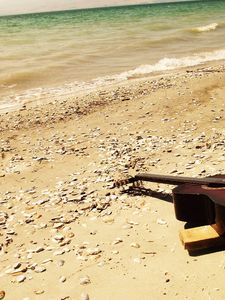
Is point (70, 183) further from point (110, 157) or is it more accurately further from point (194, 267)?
point (194, 267)

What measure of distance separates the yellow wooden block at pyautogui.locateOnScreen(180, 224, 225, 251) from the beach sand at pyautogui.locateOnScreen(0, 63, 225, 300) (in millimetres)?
164

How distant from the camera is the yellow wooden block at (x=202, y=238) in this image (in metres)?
5.52

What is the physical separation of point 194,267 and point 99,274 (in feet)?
4.59

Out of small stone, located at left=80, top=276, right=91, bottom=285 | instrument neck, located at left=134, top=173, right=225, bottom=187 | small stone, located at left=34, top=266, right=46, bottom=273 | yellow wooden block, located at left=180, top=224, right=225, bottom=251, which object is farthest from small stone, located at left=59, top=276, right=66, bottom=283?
instrument neck, located at left=134, top=173, right=225, bottom=187

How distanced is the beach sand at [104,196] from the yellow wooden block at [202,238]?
16 cm

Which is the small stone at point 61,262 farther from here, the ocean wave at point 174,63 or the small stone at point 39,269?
the ocean wave at point 174,63

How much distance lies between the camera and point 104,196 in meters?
8.14

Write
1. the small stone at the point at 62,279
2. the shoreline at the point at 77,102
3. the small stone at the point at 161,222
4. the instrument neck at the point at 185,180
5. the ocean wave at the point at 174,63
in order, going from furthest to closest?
the ocean wave at the point at 174,63
the shoreline at the point at 77,102
the small stone at the point at 161,222
the instrument neck at the point at 185,180
the small stone at the point at 62,279

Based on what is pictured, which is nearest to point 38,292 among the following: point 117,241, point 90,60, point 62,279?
point 62,279

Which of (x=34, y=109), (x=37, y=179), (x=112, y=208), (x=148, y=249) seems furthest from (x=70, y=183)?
(x=34, y=109)

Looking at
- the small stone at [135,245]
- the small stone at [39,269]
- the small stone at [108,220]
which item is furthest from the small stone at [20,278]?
the small stone at [108,220]

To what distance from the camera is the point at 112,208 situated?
7590 millimetres

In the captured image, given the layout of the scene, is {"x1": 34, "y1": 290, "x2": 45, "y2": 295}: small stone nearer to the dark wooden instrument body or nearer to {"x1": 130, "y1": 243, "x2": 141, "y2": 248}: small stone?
{"x1": 130, "y1": 243, "x2": 141, "y2": 248}: small stone

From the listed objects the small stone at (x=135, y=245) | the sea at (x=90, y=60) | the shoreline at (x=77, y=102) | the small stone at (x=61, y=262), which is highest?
the sea at (x=90, y=60)
